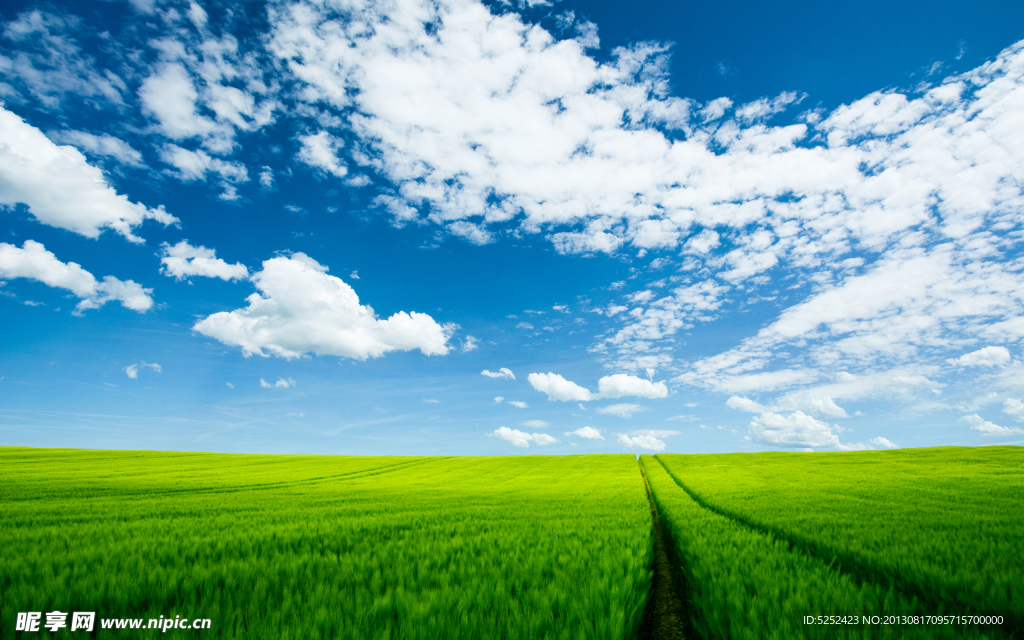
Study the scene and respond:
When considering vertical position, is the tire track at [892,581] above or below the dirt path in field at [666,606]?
above

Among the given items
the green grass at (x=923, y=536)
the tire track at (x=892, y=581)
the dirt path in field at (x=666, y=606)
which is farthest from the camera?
the dirt path in field at (x=666, y=606)

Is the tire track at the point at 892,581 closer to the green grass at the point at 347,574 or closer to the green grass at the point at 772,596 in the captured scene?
the green grass at the point at 772,596

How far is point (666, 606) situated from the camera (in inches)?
211

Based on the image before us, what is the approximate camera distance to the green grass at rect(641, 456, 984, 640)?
128 inches

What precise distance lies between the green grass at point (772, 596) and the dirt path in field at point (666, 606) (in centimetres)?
22

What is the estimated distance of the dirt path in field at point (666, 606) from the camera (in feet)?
15.1

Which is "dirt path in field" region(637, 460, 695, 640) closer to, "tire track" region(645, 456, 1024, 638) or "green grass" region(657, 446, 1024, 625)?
"tire track" region(645, 456, 1024, 638)

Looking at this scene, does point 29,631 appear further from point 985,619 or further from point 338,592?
point 985,619

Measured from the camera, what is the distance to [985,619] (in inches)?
143

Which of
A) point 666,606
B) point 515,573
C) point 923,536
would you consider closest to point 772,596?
point 666,606

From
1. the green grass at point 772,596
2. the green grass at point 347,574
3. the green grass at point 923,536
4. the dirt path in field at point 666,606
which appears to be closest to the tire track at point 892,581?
the green grass at point 923,536

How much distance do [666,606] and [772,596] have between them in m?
1.83

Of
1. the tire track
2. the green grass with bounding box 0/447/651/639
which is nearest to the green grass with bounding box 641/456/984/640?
the tire track

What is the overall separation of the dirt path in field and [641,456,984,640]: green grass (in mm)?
219
